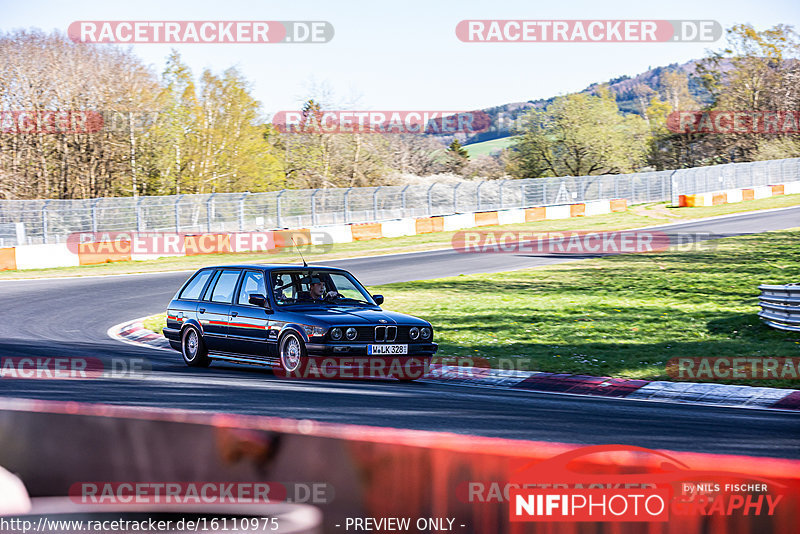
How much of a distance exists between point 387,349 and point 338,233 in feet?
79.0

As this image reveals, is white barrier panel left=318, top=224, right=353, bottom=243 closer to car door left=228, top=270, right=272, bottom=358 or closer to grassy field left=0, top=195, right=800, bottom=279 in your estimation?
grassy field left=0, top=195, right=800, bottom=279

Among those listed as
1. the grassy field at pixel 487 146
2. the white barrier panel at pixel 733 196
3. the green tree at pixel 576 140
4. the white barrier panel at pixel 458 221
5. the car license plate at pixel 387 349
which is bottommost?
the car license plate at pixel 387 349

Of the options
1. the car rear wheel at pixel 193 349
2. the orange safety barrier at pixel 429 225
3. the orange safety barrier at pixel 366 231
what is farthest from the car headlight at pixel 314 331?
the orange safety barrier at pixel 429 225

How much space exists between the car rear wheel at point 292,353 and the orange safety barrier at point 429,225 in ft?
87.8

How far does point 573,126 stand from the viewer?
73938mm

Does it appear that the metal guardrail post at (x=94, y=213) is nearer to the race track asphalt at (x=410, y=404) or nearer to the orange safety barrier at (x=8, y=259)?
the orange safety barrier at (x=8, y=259)

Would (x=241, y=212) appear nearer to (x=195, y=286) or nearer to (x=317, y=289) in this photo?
(x=195, y=286)

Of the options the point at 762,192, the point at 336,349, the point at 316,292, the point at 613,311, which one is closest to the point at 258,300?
the point at 316,292

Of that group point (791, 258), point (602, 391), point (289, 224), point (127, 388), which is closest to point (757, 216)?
point (791, 258)

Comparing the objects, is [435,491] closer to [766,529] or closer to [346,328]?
[766,529]

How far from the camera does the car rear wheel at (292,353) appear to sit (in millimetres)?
10523

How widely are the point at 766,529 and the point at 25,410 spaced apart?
12.7 feet

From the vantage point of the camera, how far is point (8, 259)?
27281 millimetres

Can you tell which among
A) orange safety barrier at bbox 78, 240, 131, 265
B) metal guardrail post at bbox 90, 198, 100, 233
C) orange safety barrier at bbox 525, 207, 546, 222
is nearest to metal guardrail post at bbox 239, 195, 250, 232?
orange safety barrier at bbox 78, 240, 131, 265
